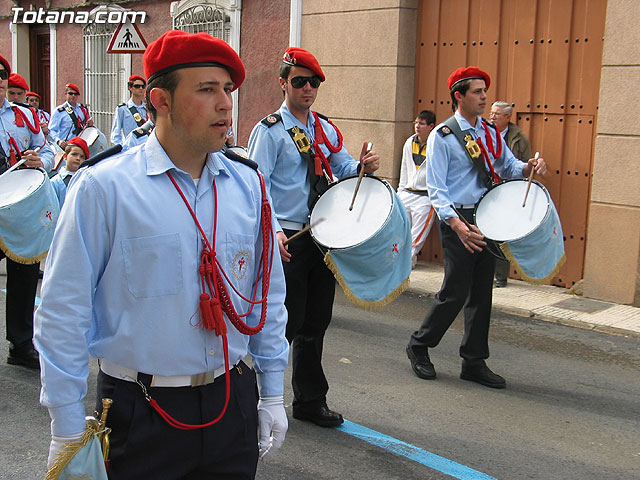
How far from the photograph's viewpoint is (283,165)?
455cm

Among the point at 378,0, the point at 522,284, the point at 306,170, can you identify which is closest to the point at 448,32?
the point at 378,0

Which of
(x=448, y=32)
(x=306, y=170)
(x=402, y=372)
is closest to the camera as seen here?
(x=306, y=170)

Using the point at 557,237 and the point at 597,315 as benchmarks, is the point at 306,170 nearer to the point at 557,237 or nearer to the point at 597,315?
the point at 557,237

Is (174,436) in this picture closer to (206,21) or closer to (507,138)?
(507,138)

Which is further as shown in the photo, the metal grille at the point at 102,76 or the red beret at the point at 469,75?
the metal grille at the point at 102,76

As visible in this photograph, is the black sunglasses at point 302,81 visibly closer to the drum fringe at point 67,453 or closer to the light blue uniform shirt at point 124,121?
the drum fringe at point 67,453

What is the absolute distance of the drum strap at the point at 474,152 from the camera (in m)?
5.46

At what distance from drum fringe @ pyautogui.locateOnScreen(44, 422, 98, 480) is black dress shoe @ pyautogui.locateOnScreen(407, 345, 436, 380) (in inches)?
146

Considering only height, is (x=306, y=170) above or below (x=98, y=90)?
below

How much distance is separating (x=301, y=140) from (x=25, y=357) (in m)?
2.66

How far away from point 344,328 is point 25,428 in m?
3.04

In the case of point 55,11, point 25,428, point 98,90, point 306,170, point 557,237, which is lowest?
point 25,428

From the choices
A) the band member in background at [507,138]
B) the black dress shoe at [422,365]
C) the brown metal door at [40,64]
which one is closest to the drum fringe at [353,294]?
the black dress shoe at [422,365]

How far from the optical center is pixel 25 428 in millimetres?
4637
